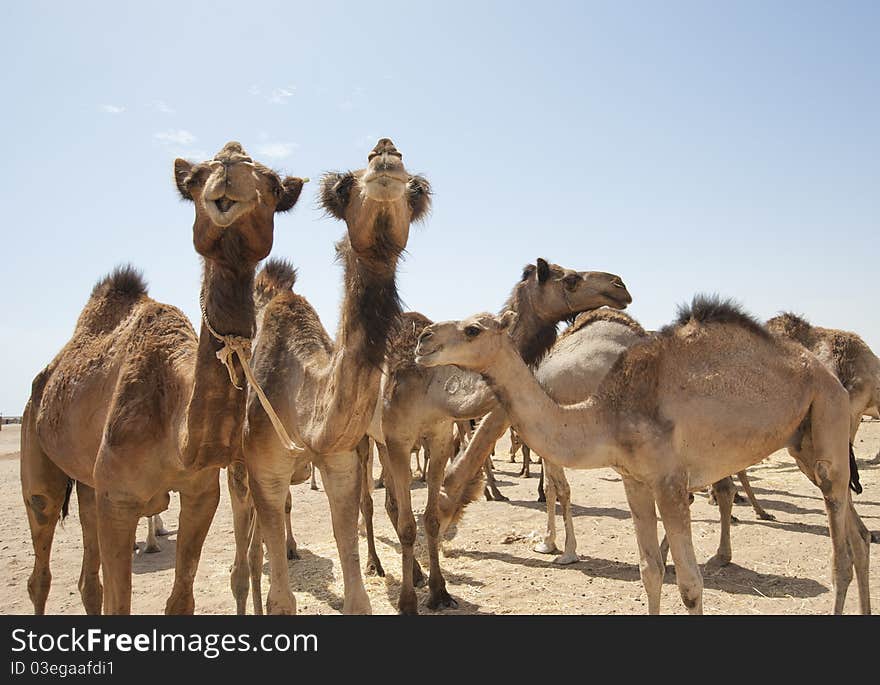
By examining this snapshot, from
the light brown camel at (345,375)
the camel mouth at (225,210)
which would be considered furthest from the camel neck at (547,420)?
the camel mouth at (225,210)

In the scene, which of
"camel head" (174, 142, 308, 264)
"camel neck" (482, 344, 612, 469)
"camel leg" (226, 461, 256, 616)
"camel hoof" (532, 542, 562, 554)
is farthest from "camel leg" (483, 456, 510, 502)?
"camel head" (174, 142, 308, 264)

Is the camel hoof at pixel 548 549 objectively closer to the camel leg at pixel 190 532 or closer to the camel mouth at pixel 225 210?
the camel leg at pixel 190 532

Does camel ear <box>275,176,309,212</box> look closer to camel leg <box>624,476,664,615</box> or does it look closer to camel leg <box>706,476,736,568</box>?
camel leg <box>624,476,664,615</box>

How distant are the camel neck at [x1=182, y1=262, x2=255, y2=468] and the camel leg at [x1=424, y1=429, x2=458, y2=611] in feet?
10.9

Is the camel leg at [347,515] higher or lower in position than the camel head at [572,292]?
lower

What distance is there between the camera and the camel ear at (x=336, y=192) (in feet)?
13.6

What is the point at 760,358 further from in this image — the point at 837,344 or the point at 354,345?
the point at 837,344

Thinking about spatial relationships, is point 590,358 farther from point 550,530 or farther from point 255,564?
point 255,564

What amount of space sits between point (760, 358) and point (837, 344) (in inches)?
244

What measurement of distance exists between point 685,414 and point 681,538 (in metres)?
0.88

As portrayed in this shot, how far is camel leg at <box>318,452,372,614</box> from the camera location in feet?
13.4

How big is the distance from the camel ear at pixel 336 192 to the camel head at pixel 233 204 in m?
0.38

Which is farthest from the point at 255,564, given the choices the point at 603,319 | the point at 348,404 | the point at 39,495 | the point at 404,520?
the point at 603,319
